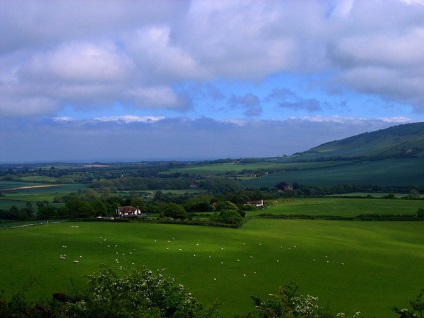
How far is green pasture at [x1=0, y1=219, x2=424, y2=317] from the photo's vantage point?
36.1 metres

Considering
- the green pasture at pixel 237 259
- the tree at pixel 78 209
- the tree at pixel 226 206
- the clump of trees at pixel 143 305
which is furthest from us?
the tree at pixel 226 206

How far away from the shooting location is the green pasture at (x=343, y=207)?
92.6m

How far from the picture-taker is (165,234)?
209ft

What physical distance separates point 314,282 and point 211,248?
16.4m

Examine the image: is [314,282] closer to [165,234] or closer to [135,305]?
[135,305]

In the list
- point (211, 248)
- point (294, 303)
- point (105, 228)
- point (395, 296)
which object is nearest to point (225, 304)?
point (294, 303)

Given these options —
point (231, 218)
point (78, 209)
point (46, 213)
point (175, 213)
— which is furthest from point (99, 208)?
point (231, 218)

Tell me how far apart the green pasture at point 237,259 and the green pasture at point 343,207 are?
17933mm

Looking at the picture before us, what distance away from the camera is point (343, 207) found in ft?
333

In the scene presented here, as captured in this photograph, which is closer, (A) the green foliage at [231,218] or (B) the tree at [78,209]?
(A) the green foliage at [231,218]

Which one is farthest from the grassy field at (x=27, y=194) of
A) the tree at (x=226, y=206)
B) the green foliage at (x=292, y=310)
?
the green foliage at (x=292, y=310)

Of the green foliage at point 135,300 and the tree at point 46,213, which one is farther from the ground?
the green foliage at point 135,300

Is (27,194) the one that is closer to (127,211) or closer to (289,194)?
(127,211)

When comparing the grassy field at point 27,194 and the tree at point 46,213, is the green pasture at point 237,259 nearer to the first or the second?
the tree at point 46,213
